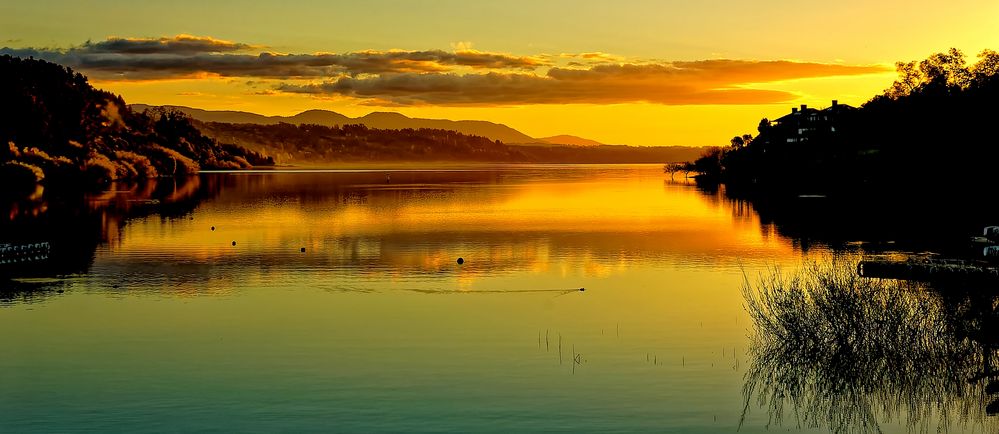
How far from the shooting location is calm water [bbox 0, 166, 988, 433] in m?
34.0

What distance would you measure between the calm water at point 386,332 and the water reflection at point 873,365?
2.86 ft

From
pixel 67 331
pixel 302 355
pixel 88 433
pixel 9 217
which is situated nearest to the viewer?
pixel 88 433

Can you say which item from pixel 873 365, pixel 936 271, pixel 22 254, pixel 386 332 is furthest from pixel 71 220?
pixel 873 365

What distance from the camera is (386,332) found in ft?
158

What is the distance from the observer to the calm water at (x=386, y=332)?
3400 cm

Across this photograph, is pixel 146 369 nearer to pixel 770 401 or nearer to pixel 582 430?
pixel 582 430

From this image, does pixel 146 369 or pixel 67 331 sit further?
pixel 67 331

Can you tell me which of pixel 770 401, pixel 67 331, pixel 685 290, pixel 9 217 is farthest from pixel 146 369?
pixel 9 217

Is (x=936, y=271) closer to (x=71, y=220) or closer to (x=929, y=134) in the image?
(x=929, y=134)

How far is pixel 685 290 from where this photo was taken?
62156 millimetres

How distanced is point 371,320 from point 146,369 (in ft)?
43.9

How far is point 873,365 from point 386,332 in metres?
20.9

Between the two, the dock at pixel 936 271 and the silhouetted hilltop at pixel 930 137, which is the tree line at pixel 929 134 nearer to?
the silhouetted hilltop at pixel 930 137

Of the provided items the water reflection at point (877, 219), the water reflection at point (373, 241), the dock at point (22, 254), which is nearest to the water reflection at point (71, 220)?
the water reflection at point (373, 241)
